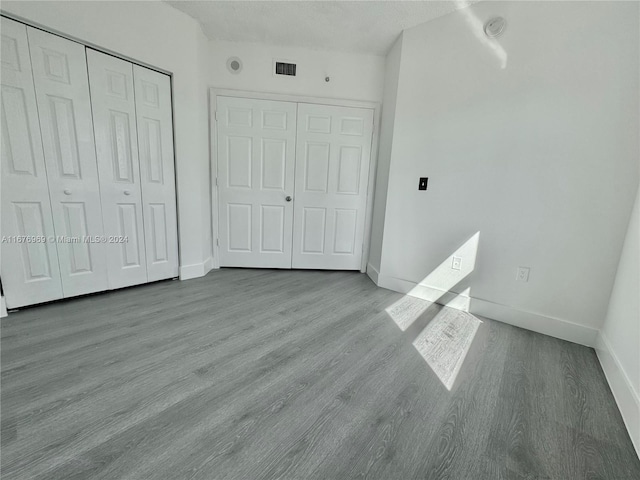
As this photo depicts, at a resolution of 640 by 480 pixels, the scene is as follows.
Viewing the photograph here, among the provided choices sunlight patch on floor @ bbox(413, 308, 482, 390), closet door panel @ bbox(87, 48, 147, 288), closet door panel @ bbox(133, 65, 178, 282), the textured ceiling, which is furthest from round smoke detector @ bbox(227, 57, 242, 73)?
sunlight patch on floor @ bbox(413, 308, 482, 390)

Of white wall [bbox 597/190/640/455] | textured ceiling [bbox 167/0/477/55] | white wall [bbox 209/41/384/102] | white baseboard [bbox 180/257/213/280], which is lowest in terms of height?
white baseboard [bbox 180/257/213/280]

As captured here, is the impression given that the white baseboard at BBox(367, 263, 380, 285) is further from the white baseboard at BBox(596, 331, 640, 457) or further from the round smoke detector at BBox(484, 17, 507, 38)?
the round smoke detector at BBox(484, 17, 507, 38)

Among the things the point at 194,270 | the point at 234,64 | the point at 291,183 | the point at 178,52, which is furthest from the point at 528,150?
the point at 194,270

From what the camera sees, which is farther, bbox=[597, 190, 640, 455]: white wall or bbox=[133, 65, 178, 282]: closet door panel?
bbox=[133, 65, 178, 282]: closet door panel

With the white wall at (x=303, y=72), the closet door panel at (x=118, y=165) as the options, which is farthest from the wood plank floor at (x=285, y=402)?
the white wall at (x=303, y=72)

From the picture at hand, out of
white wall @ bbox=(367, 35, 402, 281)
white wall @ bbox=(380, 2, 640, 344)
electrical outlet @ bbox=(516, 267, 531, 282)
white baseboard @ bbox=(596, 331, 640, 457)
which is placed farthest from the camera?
white wall @ bbox=(367, 35, 402, 281)

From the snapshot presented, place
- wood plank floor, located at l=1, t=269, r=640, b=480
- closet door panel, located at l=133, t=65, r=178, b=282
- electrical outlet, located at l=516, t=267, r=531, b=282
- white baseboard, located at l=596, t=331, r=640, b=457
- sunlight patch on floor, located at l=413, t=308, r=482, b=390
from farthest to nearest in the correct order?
closet door panel, located at l=133, t=65, r=178, b=282
electrical outlet, located at l=516, t=267, r=531, b=282
sunlight patch on floor, located at l=413, t=308, r=482, b=390
white baseboard, located at l=596, t=331, r=640, b=457
wood plank floor, located at l=1, t=269, r=640, b=480

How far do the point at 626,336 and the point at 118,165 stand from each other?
12.4ft

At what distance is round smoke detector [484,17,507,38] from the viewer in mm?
2158

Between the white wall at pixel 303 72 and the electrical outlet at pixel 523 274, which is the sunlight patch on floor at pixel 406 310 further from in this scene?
the white wall at pixel 303 72

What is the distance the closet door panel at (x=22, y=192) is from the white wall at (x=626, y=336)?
376 centimetres

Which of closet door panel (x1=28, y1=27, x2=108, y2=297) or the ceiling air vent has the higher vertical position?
the ceiling air vent

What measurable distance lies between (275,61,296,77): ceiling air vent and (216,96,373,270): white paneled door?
0.33 metres

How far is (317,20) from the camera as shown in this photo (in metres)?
2.62
